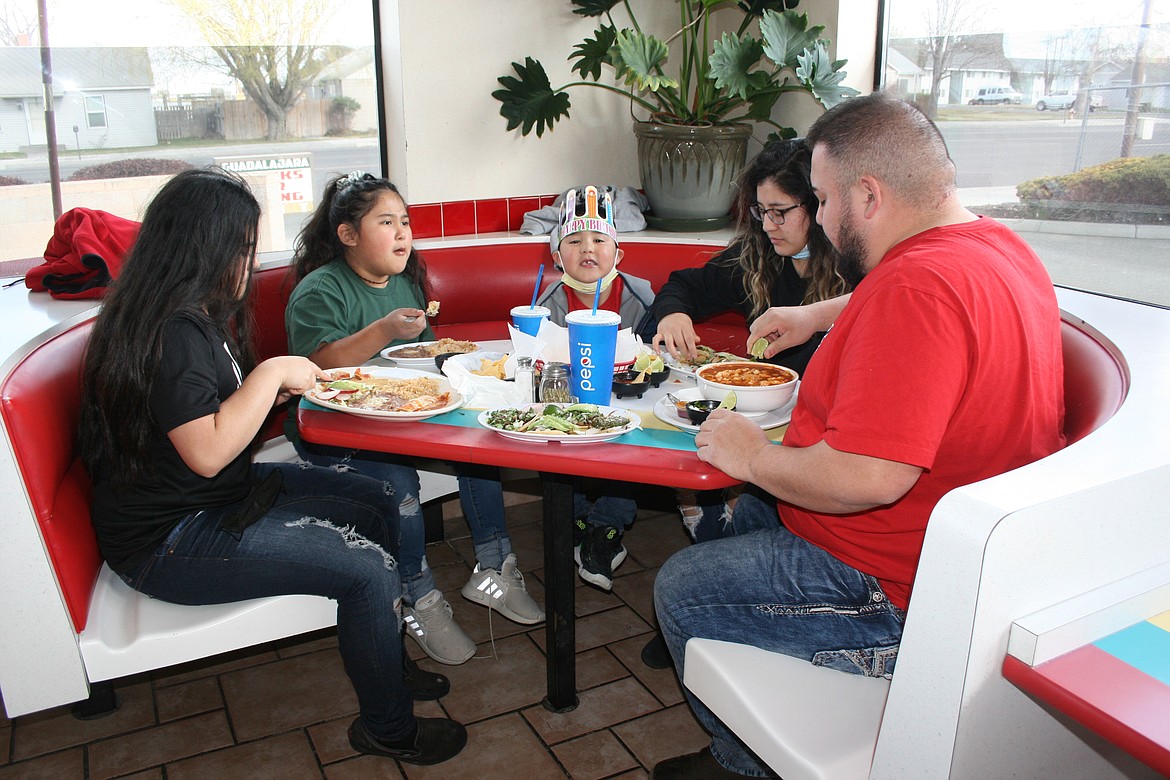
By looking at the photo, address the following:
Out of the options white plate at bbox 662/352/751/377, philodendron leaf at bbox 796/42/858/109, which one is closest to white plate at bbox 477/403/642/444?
white plate at bbox 662/352/751/377

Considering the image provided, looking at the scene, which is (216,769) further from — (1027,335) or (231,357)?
(1027,335)

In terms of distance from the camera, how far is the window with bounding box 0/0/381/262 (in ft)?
10.6

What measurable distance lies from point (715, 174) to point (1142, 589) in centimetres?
286

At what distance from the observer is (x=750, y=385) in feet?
6.34

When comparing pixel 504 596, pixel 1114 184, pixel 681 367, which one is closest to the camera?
pixel 681 367

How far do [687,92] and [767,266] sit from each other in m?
1.42

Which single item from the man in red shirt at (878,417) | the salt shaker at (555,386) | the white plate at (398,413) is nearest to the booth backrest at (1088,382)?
the man in red shirt at (878,417)

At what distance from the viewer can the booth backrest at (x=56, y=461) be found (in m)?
1.70

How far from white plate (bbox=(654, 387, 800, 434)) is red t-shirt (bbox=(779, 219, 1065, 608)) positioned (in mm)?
237

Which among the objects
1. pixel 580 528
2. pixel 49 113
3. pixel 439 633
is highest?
pixel 49 113

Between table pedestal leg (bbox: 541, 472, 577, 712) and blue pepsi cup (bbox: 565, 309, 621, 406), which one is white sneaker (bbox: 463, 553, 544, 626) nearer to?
table pedestal leg (bbox: 541, 472, 577, 712)

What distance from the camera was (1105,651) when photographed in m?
1.09

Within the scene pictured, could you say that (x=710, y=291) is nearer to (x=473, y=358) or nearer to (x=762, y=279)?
(x=762, y=279)

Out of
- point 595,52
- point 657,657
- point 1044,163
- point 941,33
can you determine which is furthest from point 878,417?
point 595,52
